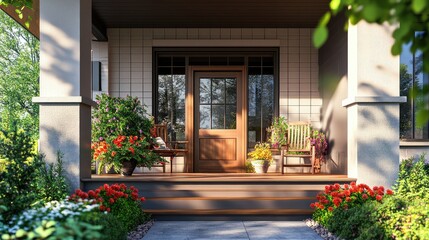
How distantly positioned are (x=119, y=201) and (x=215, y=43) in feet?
13.5

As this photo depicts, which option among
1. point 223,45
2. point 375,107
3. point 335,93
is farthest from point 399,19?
point 223,45

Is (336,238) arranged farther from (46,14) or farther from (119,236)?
(46,14)

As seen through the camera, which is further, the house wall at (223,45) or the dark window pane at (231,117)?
the dark window pane at (231,117)

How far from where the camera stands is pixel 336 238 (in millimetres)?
3998

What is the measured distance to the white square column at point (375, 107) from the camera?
4891mm

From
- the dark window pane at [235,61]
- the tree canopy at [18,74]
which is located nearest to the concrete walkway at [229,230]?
the dark window pane at [235,61]

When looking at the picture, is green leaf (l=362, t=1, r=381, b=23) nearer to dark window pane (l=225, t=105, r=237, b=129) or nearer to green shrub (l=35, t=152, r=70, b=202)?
green shrub (l=35, t=152, r=70, b=202)

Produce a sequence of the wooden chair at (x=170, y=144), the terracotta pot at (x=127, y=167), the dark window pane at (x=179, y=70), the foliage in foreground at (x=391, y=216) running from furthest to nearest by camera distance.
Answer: the dark window pane at (x=179, y=70) < the wooden chair at (x=170, y=144) < the terracotta pot at (x=127, y=167) < the foliage in foreground at (x=391, y=216)

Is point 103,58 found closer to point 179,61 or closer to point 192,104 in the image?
point 179,61

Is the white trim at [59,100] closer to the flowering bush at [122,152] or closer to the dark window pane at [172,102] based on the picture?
the flowering bush at [122,152]

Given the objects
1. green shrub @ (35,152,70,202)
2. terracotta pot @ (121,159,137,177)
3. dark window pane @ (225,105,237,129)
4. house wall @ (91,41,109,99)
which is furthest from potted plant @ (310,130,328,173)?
green shrub @ (35,152,70,202)

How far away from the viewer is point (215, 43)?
772cm

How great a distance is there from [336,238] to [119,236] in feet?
6.22

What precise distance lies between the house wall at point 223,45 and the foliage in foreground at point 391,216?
3350 mm
